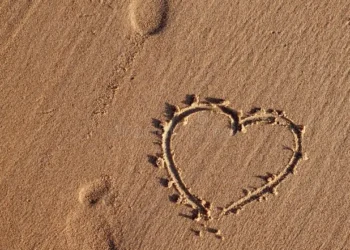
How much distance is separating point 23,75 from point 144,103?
0.76m

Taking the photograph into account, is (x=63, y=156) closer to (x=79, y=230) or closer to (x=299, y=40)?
(x=79, y=230)

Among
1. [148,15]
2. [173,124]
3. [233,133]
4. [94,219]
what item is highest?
[148,15]

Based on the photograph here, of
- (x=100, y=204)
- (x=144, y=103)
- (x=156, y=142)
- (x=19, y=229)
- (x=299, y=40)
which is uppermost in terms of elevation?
(x=299, y=40)

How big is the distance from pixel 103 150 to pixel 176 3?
3.29ft

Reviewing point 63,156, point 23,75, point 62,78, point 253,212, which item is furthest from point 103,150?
point 253,212

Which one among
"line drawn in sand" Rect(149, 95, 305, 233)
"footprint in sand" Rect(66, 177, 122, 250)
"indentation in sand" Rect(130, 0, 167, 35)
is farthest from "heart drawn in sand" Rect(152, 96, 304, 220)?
"indentation in sand" Rect(130, 0, 167, 35)

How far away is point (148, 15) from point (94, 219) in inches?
50.9

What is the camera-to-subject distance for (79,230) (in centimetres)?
246

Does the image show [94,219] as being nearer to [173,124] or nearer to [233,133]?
[173,124]

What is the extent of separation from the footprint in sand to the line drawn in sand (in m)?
0.35

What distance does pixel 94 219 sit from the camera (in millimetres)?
2461

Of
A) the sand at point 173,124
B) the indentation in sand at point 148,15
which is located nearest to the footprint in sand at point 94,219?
the sand at point 173,124

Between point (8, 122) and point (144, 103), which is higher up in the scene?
point (144, 103)

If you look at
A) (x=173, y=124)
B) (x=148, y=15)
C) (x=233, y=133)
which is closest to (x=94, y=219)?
(x=173, y=124)
